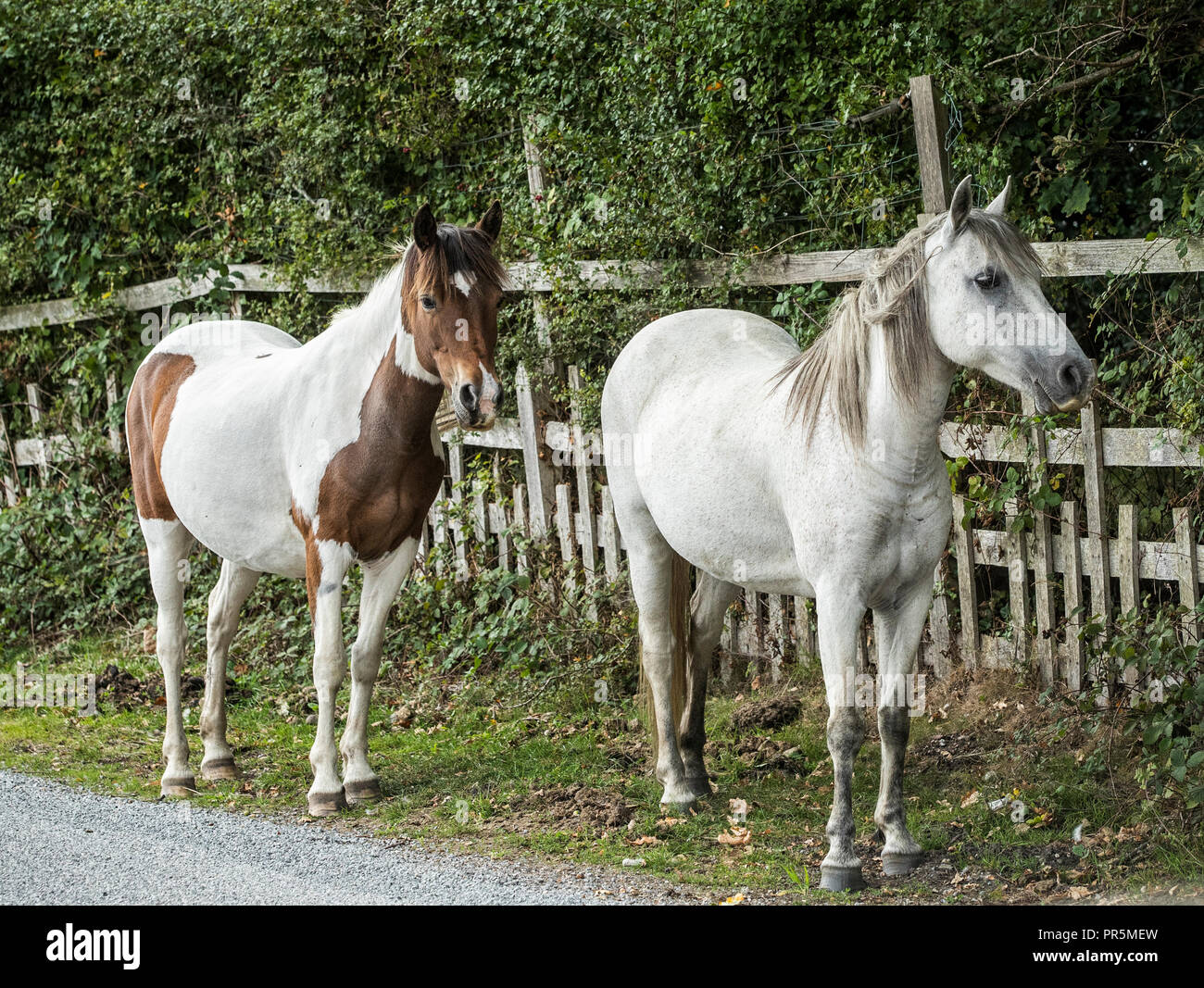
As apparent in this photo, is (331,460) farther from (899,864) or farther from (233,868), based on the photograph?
(899,864)

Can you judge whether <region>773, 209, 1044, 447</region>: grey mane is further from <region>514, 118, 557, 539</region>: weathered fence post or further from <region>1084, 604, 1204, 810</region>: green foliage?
<region>514, 118, 557, 539</region>: weathered fence post

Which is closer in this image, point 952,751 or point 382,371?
point 382,371

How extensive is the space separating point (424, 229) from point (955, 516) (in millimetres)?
2863

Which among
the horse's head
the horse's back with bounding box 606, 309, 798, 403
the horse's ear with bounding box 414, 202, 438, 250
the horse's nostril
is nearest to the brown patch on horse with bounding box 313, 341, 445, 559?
the horse's head

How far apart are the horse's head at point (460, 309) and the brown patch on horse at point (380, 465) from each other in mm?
289

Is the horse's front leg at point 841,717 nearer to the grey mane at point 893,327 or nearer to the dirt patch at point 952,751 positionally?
the grey mane at point 893,327

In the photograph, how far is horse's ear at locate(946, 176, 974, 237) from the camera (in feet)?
13.4

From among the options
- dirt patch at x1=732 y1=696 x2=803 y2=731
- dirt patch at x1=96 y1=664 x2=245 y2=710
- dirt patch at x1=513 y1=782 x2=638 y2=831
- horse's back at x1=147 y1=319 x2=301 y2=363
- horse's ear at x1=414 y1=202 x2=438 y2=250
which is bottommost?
dirt patch at x1=513 y1=782 x2=638 y2=831

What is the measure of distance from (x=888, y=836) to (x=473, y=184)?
5.24m

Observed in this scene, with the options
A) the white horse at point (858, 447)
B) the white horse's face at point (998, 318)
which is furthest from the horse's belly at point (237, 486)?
the white horse's face at point (998, 318)

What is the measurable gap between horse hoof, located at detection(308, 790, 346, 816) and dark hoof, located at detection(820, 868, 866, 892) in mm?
2257

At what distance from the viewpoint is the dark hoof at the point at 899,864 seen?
14.9ft

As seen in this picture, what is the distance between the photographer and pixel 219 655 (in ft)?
21.1

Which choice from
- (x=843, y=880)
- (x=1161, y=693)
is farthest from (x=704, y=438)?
(x=1161, y=693)
